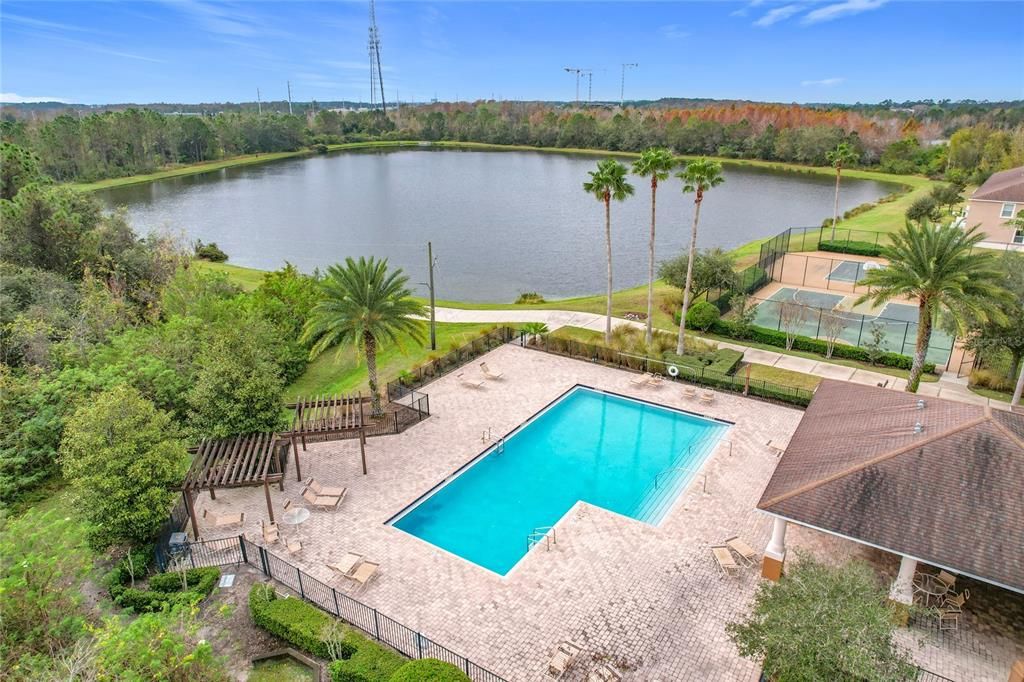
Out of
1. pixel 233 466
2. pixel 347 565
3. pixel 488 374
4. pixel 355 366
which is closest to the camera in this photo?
pixel 347 565

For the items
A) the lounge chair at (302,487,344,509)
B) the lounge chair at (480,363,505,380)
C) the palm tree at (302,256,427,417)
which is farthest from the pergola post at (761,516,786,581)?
the palm tree at (302,256,427,417)

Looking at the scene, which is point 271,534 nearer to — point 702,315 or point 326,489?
point 326,489

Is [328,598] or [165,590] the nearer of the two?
[328,598]

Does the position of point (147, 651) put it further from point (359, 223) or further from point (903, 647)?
point (359, 223)

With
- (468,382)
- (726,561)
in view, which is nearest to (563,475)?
(726,561)

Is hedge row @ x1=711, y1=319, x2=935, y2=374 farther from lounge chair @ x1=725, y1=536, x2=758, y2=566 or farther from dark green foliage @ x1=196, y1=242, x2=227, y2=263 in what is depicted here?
A: dark green foliage @ x1=196, y1=242, x2=227, y2=263

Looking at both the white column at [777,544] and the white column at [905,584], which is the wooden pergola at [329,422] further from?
the white column at [905,584]

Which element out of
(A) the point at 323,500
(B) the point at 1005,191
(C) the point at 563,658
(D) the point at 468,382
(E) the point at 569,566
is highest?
(B) the point at 1005,191

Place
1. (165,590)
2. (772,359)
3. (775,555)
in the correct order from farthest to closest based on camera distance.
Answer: (772,359) < (775,555) < (165,590)

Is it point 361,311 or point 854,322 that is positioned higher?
point 361,311
